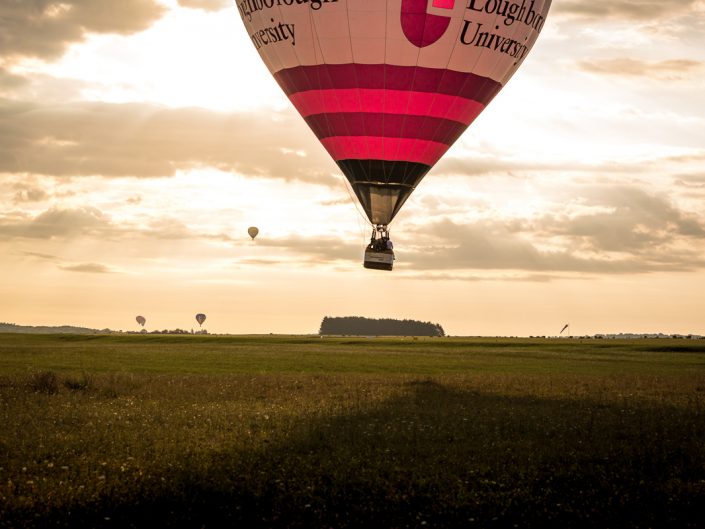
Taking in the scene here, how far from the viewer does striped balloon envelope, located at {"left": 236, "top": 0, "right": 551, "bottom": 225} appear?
31266mm

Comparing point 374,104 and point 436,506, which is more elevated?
point 374,104

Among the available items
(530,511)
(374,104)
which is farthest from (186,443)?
(374,104)

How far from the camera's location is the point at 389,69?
32125 mm

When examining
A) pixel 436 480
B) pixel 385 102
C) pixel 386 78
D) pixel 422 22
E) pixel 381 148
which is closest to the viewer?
pixel 436 480

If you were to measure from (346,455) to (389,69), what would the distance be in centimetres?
1767

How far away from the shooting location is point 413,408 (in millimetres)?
26062

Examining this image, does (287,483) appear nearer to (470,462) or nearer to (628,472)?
(470,462)

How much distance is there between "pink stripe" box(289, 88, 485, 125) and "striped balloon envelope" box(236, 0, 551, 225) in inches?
1.4

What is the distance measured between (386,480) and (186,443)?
5.40m

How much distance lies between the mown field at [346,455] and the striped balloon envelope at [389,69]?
340 inches

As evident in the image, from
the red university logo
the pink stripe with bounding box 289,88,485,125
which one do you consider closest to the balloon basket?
the pink stripe with bounding box 289,88,485,125

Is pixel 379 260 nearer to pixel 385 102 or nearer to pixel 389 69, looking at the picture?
pixel 385 102

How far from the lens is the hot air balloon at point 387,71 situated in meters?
31.3

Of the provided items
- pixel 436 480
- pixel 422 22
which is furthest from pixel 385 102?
pixel 436 480
